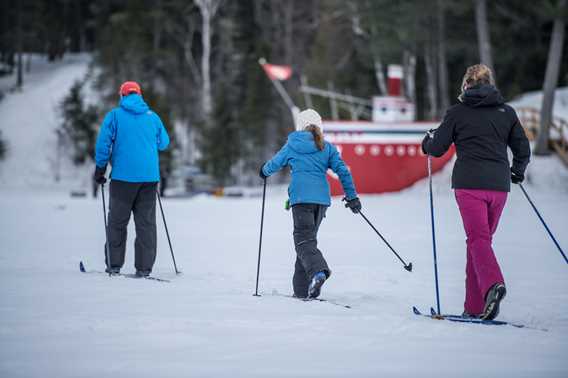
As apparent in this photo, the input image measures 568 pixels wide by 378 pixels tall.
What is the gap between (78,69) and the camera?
53.6m

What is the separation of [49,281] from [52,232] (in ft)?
21.4

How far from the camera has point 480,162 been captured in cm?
622

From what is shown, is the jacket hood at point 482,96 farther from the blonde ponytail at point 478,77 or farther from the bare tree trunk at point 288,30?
the bare tree trunk at point 288,30

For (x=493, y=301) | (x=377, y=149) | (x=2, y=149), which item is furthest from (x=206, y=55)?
(x=493, y=301)

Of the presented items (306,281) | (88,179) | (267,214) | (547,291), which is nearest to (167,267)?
(306,281)

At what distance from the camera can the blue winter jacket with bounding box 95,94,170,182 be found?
819 cm

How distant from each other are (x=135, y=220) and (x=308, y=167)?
2.05 metres

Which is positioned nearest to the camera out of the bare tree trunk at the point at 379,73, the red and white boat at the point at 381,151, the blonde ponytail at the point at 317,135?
the blonde ponytail at the point at 317,135

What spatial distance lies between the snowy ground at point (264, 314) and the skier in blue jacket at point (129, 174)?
43 centimetres

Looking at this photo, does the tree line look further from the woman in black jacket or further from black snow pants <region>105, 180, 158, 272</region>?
the woman in black jacket

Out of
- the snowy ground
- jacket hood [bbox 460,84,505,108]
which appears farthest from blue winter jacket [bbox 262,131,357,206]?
jacket hood [bbox 460,84,505,108]

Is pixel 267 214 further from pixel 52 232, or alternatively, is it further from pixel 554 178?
pixel 554 178

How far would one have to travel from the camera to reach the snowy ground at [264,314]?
463 centimetres

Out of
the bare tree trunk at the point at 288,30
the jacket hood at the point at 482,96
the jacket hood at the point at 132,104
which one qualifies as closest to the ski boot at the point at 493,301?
the jacket hood at the point at 482,96
